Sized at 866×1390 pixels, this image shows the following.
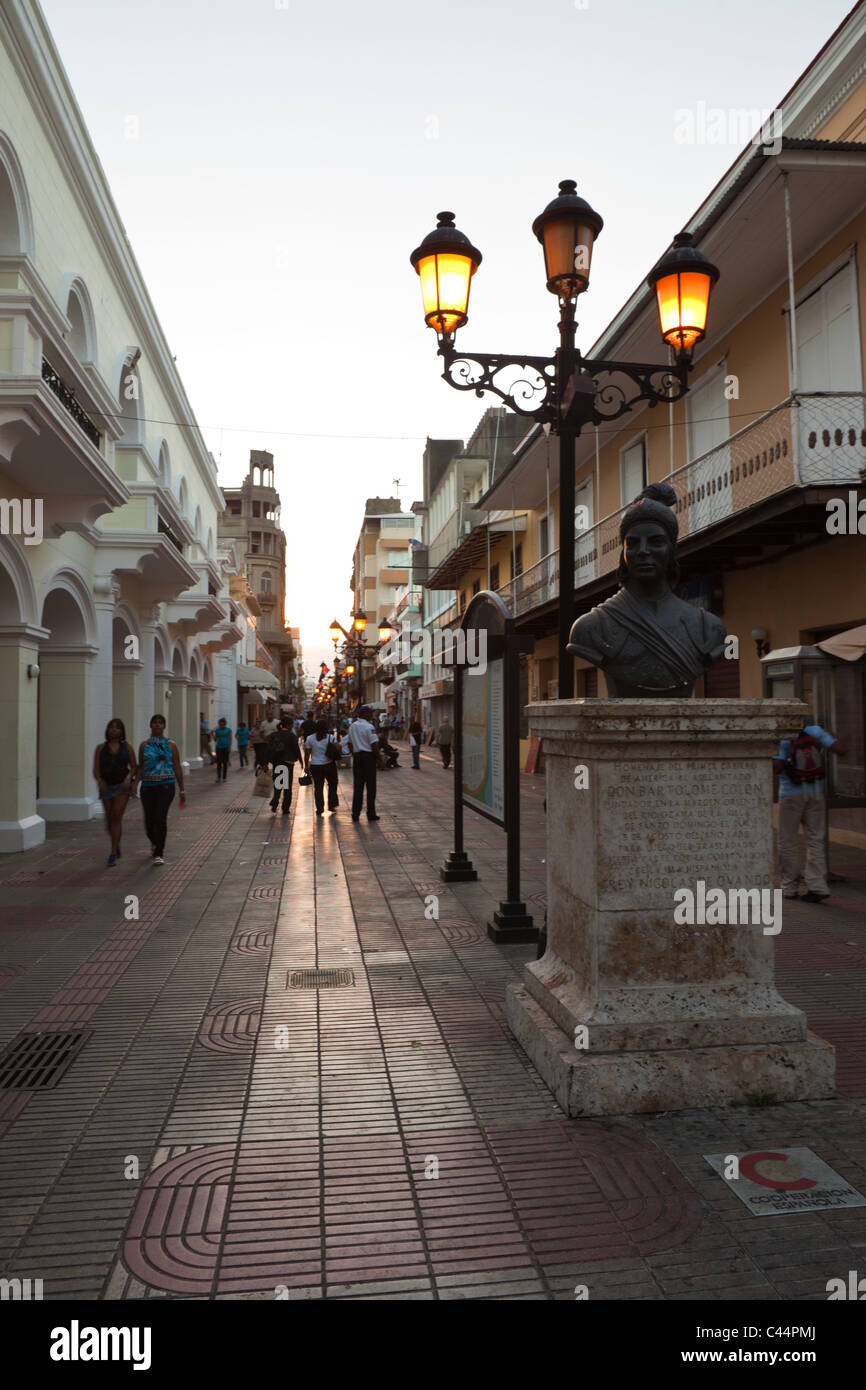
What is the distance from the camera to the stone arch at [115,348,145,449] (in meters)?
16.3

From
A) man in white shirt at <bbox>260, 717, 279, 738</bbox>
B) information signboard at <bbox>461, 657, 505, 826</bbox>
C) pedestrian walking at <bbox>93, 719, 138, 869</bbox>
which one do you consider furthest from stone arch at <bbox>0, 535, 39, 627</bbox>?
information signboard at <bbox>461, 657, 505, 826</bbox>

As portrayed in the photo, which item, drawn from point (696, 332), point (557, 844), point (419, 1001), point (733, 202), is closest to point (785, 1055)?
point (557, 844)

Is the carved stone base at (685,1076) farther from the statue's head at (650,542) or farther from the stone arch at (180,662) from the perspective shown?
the stone arch at (180,662)

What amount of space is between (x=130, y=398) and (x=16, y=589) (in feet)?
26.7

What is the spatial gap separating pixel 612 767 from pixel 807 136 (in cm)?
1198

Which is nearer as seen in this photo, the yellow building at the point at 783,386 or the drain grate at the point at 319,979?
the drain grate at the point at 319,979

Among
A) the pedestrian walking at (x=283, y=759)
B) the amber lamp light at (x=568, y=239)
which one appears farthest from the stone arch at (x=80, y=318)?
the amber lamp light at (x=568, y=239)

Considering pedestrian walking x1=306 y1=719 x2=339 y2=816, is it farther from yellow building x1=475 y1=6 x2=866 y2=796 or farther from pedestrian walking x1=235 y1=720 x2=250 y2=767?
pedestrian walking x1=235 y1=720 x2=250 y2=767

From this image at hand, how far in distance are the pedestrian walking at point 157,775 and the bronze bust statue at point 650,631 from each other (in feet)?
21.1

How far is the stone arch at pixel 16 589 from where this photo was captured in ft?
34.3

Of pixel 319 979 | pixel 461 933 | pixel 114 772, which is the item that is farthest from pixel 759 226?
pixel 319 979

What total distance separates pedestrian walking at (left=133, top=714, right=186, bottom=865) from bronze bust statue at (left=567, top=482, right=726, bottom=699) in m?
6.44
